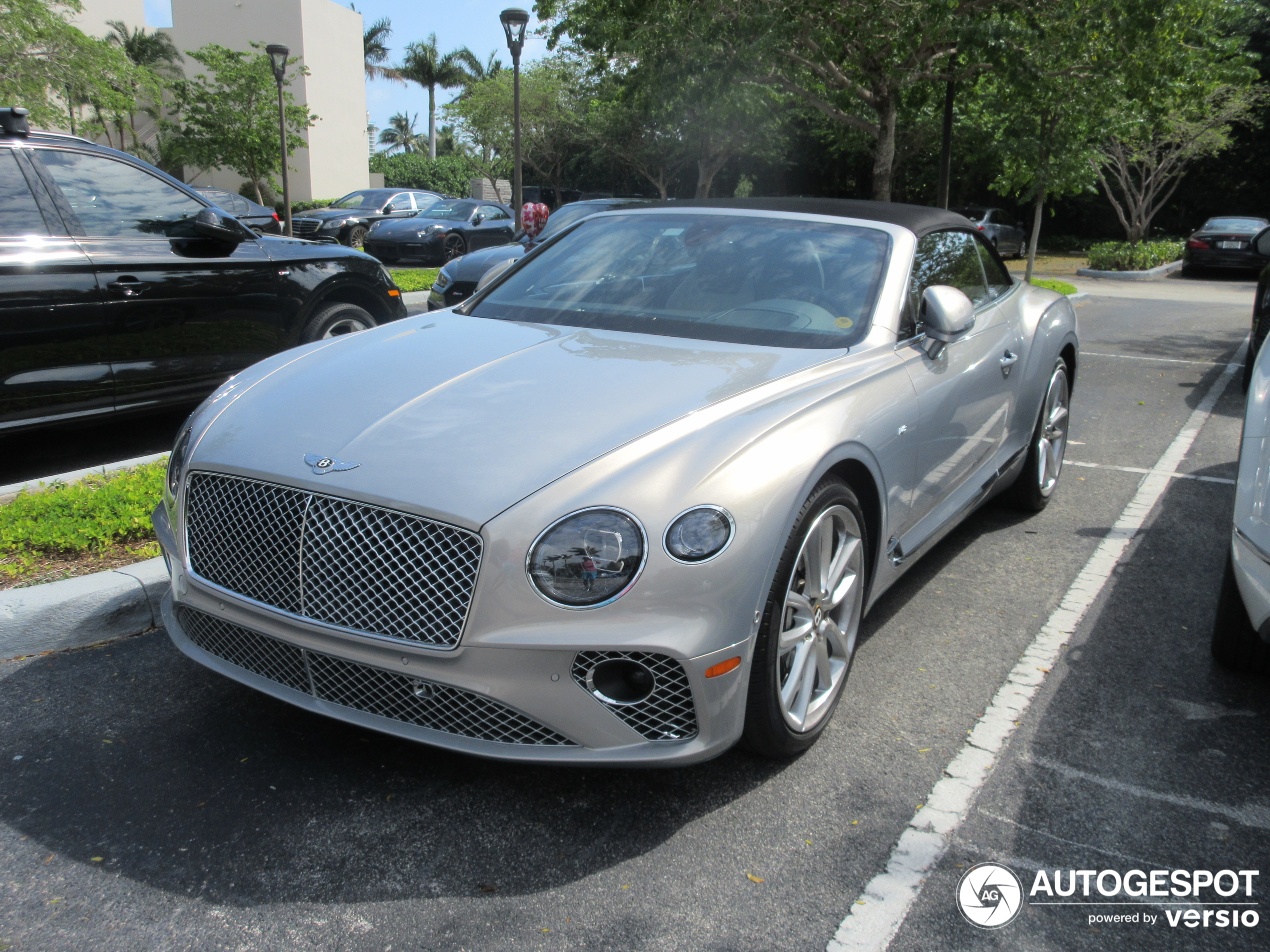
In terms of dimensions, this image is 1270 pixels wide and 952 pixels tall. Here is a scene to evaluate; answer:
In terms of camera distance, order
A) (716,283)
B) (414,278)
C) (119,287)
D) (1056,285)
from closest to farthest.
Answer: (716,283) → (119,287) → (414,278) → (1056,285)

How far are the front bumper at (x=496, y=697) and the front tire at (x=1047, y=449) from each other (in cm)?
304

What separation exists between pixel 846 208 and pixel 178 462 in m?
2.68

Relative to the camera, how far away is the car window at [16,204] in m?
4.80

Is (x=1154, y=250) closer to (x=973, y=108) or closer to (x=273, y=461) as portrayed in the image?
(x=973, y=108)

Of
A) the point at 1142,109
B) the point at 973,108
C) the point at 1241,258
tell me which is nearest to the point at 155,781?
the point at 1142,109

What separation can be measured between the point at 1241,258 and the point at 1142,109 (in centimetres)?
850

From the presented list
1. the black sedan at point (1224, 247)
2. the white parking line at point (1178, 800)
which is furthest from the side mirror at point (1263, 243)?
the black sedan at point (1224, 247)

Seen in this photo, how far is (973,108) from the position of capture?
19266mm

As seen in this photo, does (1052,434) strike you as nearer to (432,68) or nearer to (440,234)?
(440,234)

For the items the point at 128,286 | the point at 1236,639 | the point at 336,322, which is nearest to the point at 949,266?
the point at 1236,639

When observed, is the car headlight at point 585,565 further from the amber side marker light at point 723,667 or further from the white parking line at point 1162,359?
the white parking line at point 1162,359

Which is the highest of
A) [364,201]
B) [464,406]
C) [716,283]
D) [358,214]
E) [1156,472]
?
[364,201]

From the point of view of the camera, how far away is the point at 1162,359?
1088 centimetres

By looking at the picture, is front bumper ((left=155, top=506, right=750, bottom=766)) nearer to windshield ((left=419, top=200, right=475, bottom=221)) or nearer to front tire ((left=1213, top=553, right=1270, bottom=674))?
front tire ((left=1213, top=553, right=1270, bottom=674))
